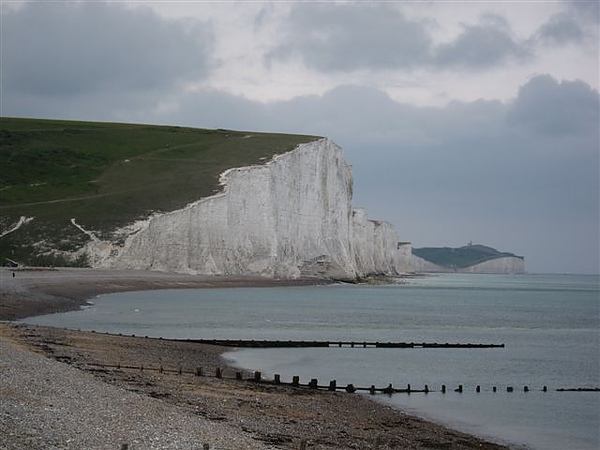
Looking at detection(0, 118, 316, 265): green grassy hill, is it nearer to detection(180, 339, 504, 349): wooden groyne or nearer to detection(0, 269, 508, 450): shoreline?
detection(180, 339, 504, 349): wooden groyne

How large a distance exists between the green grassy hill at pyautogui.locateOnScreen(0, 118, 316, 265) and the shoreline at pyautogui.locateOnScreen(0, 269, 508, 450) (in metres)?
51.9

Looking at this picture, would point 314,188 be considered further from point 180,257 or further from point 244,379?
point 244,379

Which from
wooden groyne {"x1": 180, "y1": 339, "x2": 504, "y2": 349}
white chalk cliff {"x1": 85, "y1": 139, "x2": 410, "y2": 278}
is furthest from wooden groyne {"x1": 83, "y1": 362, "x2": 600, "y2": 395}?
white chalk cliff {"x1": 85, "y1": 139, "x2": 410, "y2": 278}

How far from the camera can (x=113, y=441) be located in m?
11.5

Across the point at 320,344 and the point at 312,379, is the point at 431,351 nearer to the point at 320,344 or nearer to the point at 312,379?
the point at 320,344

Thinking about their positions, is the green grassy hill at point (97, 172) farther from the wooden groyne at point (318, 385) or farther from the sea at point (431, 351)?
the wooden groyne at point (318, 385)

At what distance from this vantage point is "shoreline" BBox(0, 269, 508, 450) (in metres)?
15.4

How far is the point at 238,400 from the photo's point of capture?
18.2 metres

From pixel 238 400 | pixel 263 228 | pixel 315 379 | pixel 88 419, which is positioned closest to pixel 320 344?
pixel 315 379

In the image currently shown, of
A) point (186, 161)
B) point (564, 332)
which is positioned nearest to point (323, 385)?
point (564, 332)

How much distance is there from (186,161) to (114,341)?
252ft

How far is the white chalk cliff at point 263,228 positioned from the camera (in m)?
83.4

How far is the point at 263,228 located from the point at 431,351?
55242 millimetres

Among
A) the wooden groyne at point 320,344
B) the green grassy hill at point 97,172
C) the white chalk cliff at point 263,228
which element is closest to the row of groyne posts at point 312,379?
the wooden groyne at point 320,344
